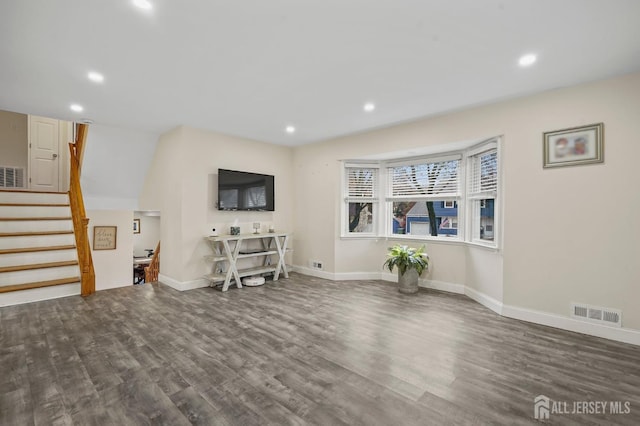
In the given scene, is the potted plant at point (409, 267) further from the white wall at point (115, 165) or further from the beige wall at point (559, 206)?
the white wall at point (115, 165)

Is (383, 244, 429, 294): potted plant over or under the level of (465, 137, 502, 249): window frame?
under

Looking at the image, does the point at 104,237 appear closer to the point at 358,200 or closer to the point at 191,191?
the point at 191,191

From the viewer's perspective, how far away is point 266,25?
6.71 ft

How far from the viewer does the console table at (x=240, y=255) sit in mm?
4441

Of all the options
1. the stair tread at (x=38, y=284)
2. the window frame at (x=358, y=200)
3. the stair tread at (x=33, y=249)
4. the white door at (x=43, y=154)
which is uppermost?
the white door at (x=43, y=154)

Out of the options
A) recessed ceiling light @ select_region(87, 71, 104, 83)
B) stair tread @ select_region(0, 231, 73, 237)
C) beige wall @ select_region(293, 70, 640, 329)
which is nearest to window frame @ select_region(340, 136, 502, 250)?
beige wall @ select_region(293, 70, 640, 329)

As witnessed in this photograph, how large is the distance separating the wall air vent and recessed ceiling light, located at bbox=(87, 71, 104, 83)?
185 inches

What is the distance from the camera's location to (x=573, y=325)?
295 centimetres

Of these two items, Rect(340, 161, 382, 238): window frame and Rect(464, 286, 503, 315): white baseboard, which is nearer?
Rect(464, 286, 503, 315): white baseboard

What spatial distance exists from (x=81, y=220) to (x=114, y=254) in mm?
1972

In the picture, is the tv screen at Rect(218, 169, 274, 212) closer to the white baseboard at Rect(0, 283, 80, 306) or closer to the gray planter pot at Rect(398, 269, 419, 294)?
the white baseboard at Rect(0, 283, 80, 306)

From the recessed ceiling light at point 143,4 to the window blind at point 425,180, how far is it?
4.03 meters

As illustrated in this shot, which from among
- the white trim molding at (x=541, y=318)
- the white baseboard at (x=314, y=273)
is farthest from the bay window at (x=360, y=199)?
the white trim molding at (x=541, y=318)

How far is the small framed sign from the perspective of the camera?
5.90m
